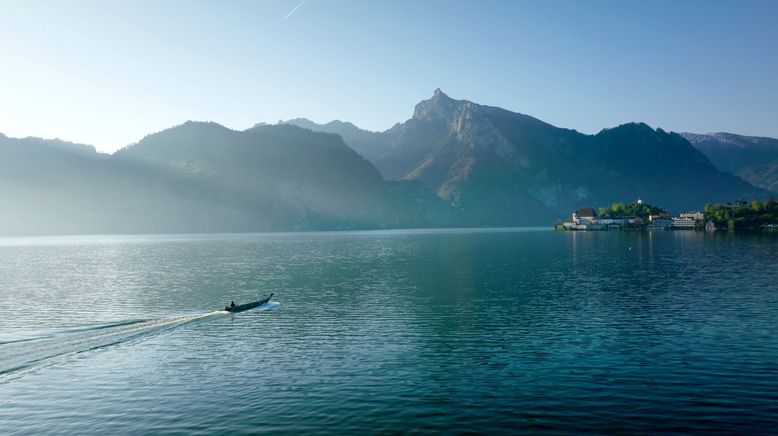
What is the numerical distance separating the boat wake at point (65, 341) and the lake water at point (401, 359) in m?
0.28

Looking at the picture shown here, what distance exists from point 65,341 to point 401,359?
119 ft

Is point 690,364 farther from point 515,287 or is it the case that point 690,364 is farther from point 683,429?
point 515,287

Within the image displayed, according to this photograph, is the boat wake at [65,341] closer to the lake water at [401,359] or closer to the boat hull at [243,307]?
the lake water at [401,359]

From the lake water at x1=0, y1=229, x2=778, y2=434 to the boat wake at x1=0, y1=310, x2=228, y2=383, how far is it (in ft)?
0.93

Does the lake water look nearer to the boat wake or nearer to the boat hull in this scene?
the boat wake

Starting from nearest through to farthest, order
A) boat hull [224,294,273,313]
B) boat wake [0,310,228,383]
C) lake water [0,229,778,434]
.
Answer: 1. lake water [0,229,778,434]
2. boat wake [0,310,228,383]
3. boat hull [224,294,273,313]

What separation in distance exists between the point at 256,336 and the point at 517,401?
104 ft

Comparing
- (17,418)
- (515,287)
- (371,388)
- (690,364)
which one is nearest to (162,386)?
(17,418)

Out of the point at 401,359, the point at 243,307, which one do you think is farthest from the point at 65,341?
the point at 401,359

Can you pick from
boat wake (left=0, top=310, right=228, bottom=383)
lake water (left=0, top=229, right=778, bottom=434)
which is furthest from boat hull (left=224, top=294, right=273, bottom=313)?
boat wake (left=0, top=310, right=228, bottom=383)

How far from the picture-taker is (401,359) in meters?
44.4

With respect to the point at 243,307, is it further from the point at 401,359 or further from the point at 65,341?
the point at 401,359

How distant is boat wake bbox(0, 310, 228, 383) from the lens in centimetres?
4616

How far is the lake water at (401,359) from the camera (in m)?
31.3
